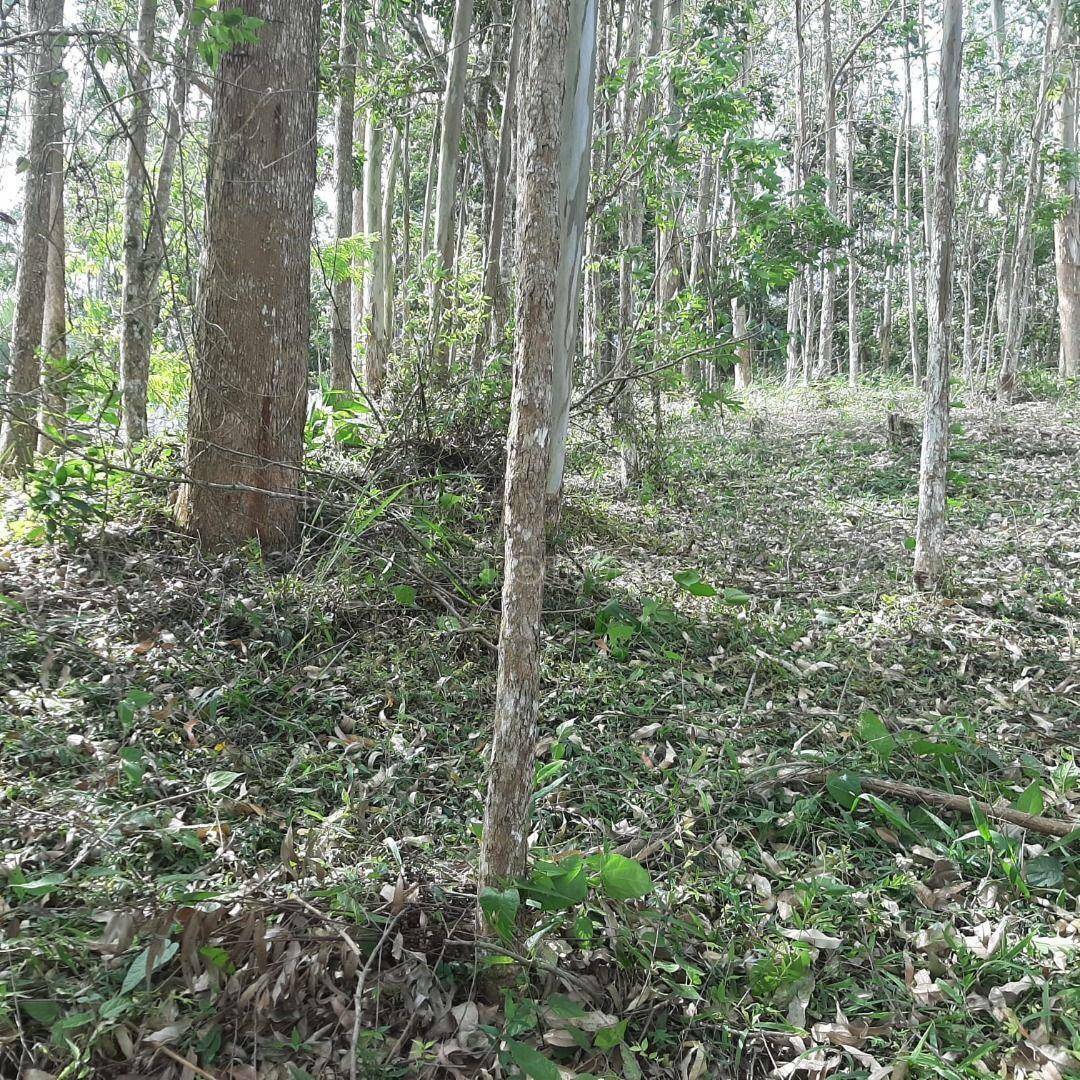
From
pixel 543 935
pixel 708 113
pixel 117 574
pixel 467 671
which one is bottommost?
pixel 543 935

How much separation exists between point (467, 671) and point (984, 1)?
21517mm

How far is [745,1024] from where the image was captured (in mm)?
2654

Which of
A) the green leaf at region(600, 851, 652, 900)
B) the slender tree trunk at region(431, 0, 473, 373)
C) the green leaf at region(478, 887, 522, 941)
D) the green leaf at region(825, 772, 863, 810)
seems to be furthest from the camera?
the slender tree trunk at region(431, 0, 473, 373)

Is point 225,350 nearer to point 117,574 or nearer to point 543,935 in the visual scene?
point 117,574

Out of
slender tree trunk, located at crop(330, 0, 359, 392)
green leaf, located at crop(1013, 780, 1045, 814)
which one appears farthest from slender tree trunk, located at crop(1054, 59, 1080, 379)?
green leaf, located at crop(1013, 780, 1045, 814)

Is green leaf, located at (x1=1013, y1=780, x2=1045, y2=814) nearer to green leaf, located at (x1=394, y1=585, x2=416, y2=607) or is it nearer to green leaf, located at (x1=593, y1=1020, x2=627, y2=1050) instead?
green leaf, located at (x1=593, y1=1020, x2=627, y2=1050)

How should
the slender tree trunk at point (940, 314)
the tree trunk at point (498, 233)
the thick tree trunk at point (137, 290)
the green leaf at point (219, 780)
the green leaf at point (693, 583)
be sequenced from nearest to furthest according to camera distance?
the green leaf at point (219, 780) → the green leaf at point (693, 583) → the slender tree trunk at point (940, 314) → the thick tree trunk at point (137, 290) → the tree trunk at point (498, 233)

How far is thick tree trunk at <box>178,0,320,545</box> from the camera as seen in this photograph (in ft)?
16.7

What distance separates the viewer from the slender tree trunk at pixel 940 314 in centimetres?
558

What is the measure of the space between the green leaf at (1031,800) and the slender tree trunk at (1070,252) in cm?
1301

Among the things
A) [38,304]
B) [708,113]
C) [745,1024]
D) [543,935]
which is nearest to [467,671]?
[543,935]

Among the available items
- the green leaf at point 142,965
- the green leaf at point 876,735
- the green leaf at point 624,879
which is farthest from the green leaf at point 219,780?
the green leaf at point 876,735

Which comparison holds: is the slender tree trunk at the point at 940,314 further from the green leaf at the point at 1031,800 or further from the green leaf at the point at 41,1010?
the green leaf at the point at 41,1010

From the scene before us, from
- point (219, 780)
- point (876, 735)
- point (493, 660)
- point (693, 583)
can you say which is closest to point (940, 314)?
point (693, 583)
